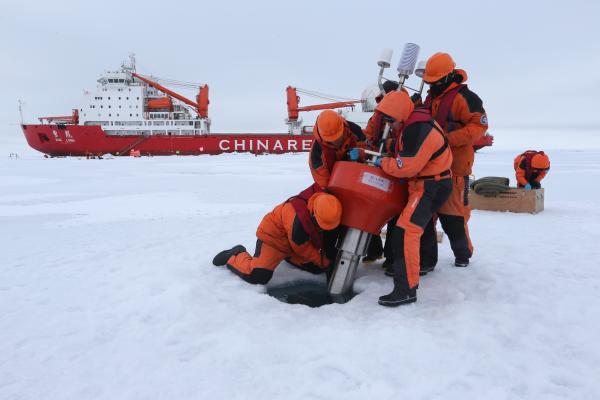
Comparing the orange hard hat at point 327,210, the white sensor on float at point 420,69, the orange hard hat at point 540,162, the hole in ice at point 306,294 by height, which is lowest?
the hole in ice at point 306,294

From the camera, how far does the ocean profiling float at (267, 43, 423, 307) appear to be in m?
2.23

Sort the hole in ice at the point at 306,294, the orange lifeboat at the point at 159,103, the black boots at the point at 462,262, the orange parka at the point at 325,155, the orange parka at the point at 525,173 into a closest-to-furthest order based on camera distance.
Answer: the hole in ice at the point at 306,294 < the orange parka at the point at 325,155 < the black boots at the point at 462,262 < the orange parka at the point at 525,173 < the orange lifeboat at the point at 159,103

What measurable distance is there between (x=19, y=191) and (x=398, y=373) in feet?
30.3

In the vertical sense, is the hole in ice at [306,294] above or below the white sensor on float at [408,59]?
below

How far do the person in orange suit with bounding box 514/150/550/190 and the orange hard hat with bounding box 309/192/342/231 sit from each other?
4.44m

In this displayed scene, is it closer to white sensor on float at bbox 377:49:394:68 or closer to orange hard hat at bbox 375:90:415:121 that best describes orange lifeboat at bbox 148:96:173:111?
white sensor on float at bbox 377:49:394:68

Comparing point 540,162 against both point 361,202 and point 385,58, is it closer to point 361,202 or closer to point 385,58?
point 385,58

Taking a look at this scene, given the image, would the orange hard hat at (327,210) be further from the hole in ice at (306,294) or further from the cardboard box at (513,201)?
the cardboard box at (513,201)

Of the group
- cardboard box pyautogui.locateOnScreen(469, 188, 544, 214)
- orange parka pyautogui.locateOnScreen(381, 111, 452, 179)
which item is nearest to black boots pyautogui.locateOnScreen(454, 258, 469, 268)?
orange parka pyautogui.locateOnScreen(381, 111, 452, 179)

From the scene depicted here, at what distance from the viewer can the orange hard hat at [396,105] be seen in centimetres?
221

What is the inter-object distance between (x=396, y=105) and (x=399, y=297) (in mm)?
1121

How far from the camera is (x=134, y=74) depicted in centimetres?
2769

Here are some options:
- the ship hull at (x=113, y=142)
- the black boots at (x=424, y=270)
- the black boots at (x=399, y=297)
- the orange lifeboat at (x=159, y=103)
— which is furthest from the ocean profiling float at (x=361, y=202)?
the orange lifeboat at (x=159, y=103)

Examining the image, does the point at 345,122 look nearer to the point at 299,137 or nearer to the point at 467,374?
the point at 467,374
